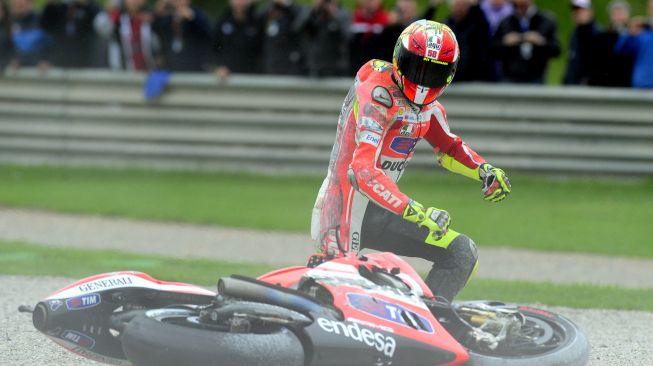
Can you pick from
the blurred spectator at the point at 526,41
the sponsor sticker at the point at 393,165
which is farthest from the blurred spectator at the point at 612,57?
the sponsor sticker at the point at 393,165

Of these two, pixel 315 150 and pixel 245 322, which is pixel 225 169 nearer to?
pixel 315 150

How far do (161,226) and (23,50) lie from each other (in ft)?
14.1

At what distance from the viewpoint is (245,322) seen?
5191 mm

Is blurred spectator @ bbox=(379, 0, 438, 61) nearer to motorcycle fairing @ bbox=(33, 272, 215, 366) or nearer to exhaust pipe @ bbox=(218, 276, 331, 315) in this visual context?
motorcycle fairing @ bbox=(33, 272, 215, 366)

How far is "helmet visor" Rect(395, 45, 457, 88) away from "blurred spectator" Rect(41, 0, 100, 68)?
9.87 metres

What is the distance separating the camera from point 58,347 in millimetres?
6430

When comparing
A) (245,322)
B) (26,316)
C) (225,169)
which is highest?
(245,322)

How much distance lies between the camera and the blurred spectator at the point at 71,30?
15.1 metres

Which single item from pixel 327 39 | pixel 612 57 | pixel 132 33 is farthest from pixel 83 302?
pixel 132 33

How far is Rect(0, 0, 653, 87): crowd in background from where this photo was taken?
13.5 metres

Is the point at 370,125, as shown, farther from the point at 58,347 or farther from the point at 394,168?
the point at 58,347

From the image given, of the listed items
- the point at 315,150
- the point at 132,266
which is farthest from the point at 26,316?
the point at 315,150

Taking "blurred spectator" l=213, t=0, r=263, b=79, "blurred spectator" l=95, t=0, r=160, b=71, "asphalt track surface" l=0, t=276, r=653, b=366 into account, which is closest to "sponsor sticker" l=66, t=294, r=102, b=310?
"asphalt track surface" l=0, t=276, r=653, b=366

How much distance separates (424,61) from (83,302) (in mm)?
2093
